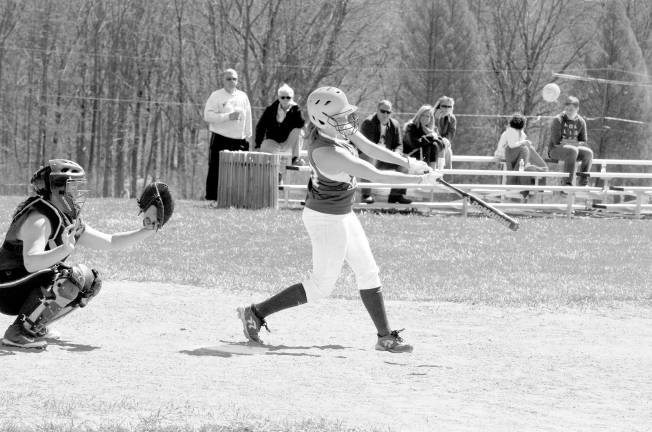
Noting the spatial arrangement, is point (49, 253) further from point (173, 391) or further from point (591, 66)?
point (591, 66)

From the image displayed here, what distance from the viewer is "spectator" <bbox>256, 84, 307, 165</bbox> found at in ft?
48.8

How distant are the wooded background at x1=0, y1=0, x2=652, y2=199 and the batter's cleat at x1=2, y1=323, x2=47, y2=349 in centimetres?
2716

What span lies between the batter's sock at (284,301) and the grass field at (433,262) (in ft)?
1.44

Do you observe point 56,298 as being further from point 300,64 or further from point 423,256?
point 300,64

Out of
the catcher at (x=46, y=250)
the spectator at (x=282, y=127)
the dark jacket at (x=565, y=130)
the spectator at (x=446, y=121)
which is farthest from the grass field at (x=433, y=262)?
the spectator at (x=446, y=121)

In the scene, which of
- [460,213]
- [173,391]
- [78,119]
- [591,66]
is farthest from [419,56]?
[173,391]

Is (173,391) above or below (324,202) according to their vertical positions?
below

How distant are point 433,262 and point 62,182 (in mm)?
6103

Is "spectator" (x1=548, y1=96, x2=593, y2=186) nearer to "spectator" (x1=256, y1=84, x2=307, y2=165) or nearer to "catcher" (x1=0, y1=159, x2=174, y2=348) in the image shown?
"spectator" (x1=256, y1=84, x2=307, y2=165)

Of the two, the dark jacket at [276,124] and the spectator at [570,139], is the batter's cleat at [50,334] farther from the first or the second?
the spectator at [570,139]

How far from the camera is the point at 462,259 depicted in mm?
11820

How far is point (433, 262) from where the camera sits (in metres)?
11.6

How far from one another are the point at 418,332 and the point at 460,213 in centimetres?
837

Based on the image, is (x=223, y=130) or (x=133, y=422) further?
(x=223, y=130)
